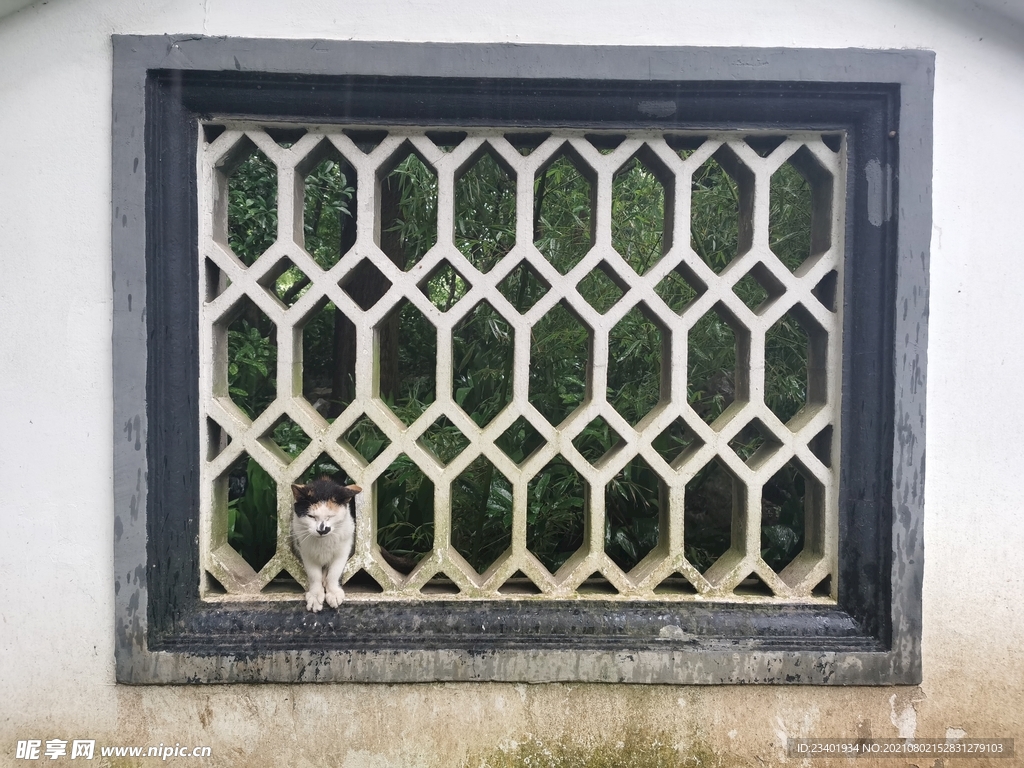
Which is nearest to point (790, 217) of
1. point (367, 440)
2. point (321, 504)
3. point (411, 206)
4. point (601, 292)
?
point (601, 292)

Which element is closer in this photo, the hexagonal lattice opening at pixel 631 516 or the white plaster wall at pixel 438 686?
the white plaster wall at pixel 438 686

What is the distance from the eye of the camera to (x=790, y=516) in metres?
1.89

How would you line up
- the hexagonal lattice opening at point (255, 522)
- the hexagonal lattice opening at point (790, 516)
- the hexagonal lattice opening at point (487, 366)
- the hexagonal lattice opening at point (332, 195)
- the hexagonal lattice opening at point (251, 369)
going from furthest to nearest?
1. the hexagonal lattice opening at point (332, 195)
2. the hexagonal lattice opening at point (251, 369)
3. the hexagonal lattice opening at point (487, 366)
4. the hexagonal lattice opening at point (255, 522)
5. the hexagonal lattice opening at point (790, 516)

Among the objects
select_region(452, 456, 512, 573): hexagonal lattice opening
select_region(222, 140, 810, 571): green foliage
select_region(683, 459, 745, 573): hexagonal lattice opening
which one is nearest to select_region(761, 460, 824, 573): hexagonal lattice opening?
select_region(222, 140, 810, 571): green foliage

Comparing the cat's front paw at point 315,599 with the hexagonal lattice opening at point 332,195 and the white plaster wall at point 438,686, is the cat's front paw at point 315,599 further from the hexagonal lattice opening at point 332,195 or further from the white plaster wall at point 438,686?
the hexagonal lattice opening at point 332,195

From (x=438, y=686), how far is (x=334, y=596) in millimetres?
307

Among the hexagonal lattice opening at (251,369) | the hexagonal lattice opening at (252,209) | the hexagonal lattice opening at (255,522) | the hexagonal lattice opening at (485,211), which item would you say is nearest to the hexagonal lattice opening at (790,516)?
the hexagonal lattice opening at (485,211)

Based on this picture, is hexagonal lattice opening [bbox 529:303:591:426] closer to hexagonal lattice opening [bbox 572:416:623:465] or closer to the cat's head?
hexagonal lattice opening [bbox 572:416:623:465]

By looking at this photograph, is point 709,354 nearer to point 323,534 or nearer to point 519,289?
point 519,289

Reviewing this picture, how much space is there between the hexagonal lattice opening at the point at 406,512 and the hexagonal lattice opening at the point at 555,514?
34cm

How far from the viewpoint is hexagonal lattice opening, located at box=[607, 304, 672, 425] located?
2061mm

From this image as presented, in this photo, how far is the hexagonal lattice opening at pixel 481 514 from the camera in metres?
1.93

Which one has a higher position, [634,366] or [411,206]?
[411,206]

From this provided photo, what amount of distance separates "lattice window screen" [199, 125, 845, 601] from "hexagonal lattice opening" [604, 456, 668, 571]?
20.0 inches
